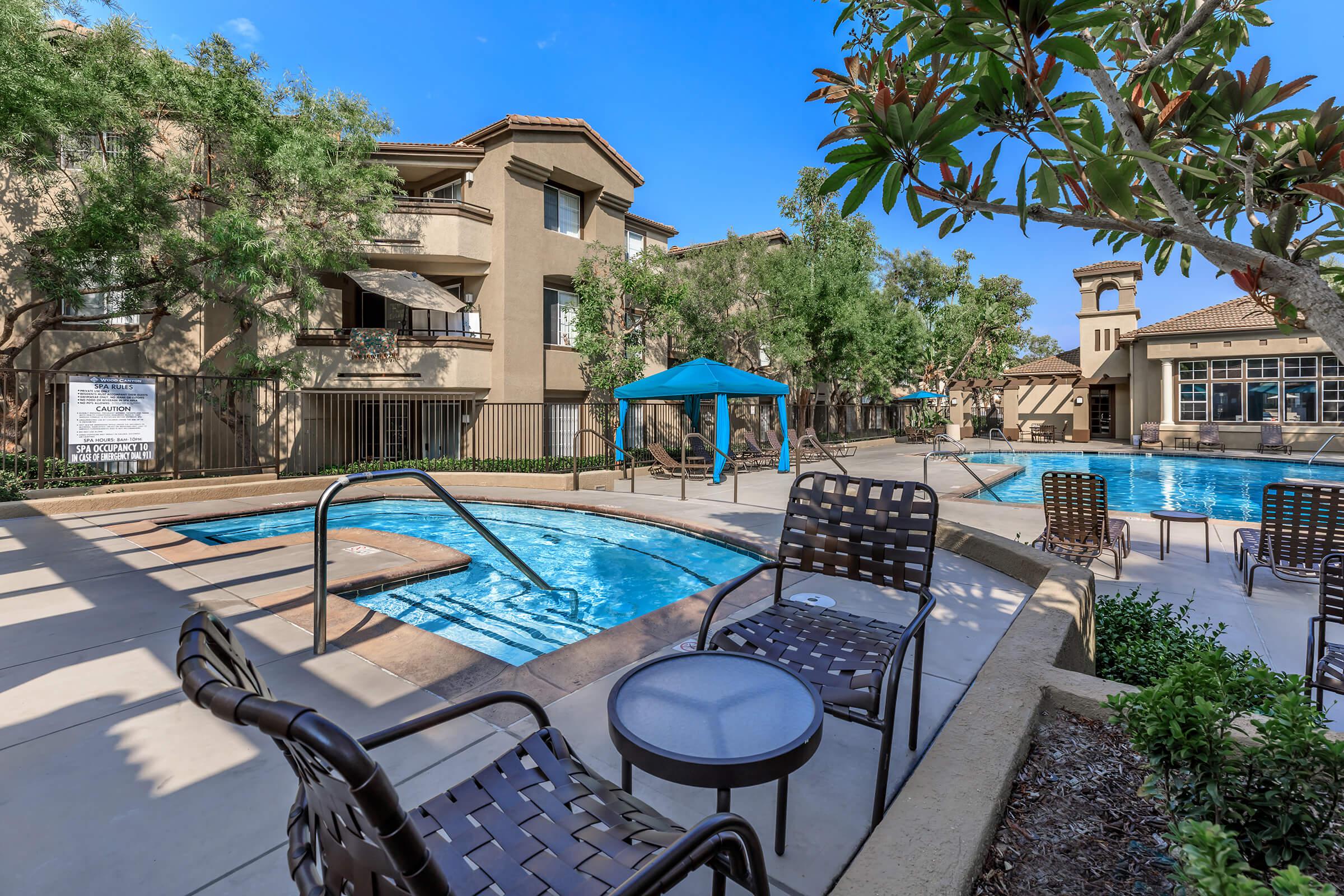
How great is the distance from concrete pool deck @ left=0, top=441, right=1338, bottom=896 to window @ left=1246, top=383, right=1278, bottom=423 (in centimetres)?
2455

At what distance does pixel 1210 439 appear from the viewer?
76.5ft

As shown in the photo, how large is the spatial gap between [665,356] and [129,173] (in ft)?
48.5

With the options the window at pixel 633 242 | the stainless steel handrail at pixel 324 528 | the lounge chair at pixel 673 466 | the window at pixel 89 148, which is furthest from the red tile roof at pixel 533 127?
the stainless steel handrail at pixel 324 528

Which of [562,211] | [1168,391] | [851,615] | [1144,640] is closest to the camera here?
[851,615]

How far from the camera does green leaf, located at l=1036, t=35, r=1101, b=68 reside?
1.91 m

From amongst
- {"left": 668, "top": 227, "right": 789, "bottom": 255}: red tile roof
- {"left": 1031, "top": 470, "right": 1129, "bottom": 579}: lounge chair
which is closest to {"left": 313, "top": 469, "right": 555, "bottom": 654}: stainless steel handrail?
{"left": 1031, "top": 470, "right": 1129, "bottom": 579}: lounge chair

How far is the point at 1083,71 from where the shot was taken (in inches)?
85.7

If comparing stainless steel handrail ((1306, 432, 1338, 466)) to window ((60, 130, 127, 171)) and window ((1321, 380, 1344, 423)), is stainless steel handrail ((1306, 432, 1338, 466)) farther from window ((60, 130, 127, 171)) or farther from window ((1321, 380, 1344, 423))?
window ((60, 130, 127, 171))

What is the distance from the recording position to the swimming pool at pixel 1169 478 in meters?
12.4

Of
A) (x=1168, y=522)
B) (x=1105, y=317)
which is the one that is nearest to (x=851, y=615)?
(x=1168, y=522)

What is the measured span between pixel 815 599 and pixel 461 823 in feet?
12.0

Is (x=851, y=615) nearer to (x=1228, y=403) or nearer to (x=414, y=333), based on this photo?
(x=414, y=333)

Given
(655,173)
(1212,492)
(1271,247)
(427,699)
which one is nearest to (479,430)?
(655,173)

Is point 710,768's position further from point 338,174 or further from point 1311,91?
point 338,174
